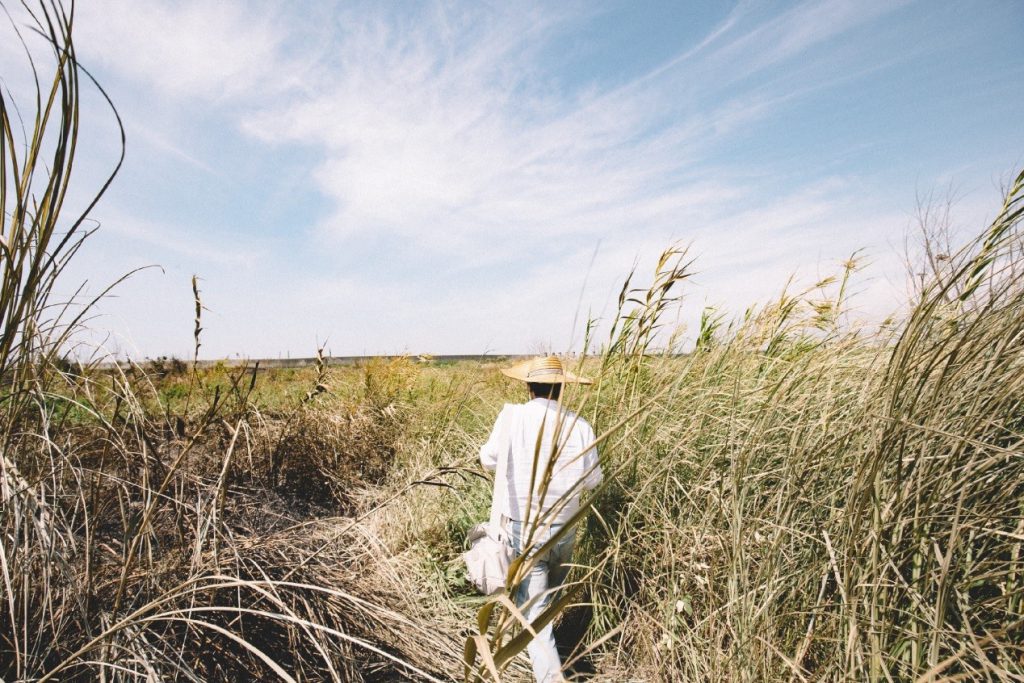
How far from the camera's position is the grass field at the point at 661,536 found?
A: 1.28 metres

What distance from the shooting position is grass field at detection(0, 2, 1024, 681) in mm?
1279

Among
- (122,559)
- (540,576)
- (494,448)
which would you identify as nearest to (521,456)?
(494,448)

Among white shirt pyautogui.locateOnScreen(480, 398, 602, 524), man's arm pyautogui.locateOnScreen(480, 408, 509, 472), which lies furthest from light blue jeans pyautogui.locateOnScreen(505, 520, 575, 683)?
man's arm pyautogui.locateOnScreen(480, 408, 509, 472)

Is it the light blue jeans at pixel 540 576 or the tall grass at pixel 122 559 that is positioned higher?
the tall grass at pixel 122 559

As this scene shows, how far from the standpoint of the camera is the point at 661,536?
90.0 inches

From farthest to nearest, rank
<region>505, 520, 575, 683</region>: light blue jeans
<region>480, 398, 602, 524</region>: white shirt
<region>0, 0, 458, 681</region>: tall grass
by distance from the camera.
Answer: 1. <region>480, 398, 602, 524</region>: white shirt
2. <region>505, 520, 575, 683</region>: light blue jeans
3. <region>0, 0, 458, 681</region>: tall grass

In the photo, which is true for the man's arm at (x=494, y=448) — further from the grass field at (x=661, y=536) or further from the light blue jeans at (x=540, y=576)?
the grass field at (x=661, y=536)

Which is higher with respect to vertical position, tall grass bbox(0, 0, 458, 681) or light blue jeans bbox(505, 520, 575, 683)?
tall grass bbox(0, 0, 458, 681)

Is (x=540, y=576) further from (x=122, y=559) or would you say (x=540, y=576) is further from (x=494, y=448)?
(x=122, y=559)

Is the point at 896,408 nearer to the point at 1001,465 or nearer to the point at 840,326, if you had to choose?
the point at 1001,465

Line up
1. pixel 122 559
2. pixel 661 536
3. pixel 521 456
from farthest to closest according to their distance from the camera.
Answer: pixel 521 456
pixel 661 536
pixel 122 559

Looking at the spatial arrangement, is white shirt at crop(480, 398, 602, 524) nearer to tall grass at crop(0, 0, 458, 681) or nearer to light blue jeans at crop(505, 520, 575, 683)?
light blue jeans at crop(505, 520, 575, 683)

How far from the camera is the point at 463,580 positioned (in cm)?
335

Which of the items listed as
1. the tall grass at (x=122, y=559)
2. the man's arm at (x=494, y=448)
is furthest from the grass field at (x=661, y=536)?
the man's arm at (x=494, y=448)
